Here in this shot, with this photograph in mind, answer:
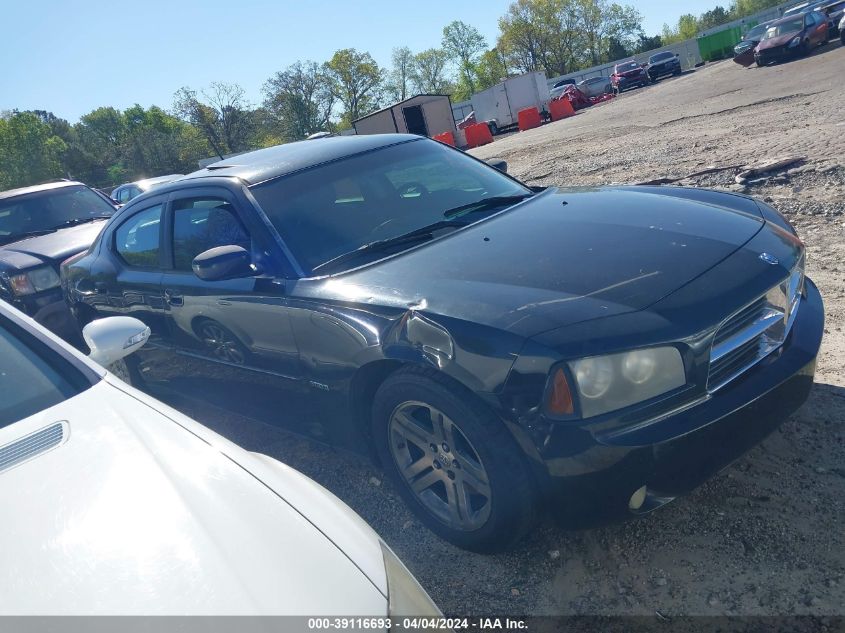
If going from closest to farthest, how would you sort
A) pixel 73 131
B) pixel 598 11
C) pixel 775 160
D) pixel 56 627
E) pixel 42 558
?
pixel 56 627
pixel 42 558
pixel 775 160
pixel 598 11
pixel 73 131

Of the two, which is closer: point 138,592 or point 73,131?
point 138,592

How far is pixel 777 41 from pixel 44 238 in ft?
86.0

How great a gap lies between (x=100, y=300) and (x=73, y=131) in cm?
10261

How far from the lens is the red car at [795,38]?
78.5ft

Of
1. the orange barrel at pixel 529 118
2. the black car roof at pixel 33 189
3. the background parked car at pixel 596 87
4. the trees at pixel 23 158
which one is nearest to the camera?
the black car roof at pixel 33 189

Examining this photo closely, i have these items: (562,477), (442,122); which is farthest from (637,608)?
(442,122)

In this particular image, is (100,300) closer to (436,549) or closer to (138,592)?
(436,549)

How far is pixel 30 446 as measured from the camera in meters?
1.81

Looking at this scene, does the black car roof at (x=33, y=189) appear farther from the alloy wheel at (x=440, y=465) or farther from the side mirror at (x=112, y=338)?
the alloy wheel at (x=440, y=465)

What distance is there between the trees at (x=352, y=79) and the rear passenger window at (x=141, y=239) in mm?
72447

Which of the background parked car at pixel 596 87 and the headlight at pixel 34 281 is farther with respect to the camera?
the background parked car at pixel 596 87

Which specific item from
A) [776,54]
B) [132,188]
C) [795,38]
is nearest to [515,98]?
[776,54]

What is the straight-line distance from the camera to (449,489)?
2527 millimetres

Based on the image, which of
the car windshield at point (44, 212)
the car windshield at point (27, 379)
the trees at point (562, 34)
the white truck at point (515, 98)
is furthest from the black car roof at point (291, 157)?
the trees at point (562, 34)
